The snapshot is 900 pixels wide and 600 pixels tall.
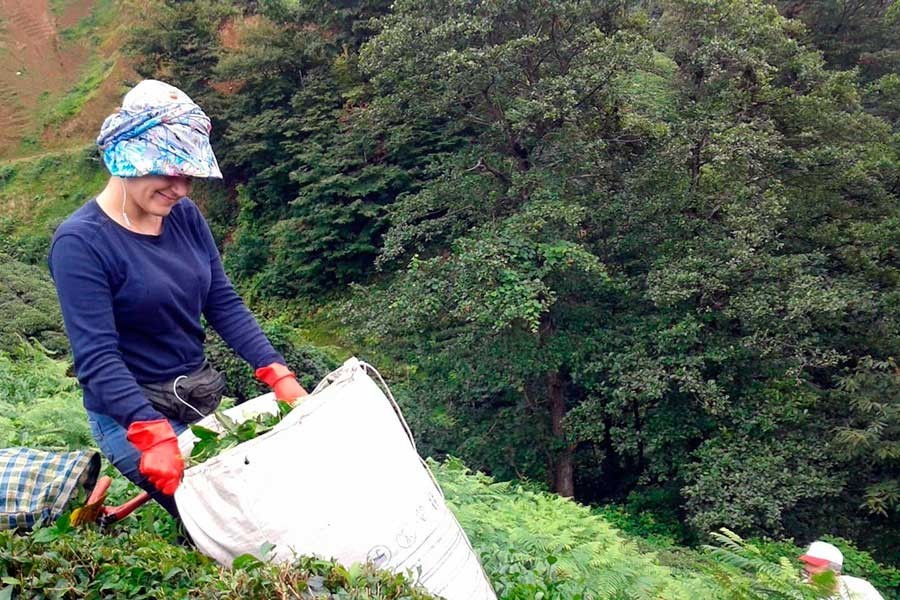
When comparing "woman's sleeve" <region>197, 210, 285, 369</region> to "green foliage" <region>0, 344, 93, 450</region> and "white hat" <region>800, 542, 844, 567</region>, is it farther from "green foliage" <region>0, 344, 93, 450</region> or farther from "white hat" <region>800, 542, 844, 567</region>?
"white hat" <region>800, 542, 844, 567</region>

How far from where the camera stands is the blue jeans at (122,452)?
7.74 feet

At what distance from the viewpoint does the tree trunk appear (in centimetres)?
1302

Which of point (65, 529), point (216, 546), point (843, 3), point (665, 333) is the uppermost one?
point (843, 3)

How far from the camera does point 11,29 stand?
111 ft

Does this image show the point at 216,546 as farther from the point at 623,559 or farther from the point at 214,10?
the point at 214,10

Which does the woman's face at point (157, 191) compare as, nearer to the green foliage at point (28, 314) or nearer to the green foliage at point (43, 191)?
the green foliage at point (28, 314)

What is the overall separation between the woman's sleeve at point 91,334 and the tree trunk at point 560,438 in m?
11.1

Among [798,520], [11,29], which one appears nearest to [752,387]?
[798,520]

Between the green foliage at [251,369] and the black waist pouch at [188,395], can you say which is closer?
the black waist pouch at [188,395]

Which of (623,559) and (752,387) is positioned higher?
(623,559)

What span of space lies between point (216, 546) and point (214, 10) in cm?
2680

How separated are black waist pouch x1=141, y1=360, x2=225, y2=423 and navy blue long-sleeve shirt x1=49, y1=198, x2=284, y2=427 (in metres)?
0.03

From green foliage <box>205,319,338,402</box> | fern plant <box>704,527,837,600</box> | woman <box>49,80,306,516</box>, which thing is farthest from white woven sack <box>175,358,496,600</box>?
green foliage <box>205,319,338,402</box>

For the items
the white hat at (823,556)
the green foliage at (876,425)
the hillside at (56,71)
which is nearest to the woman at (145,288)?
the white hat at (823,556)
